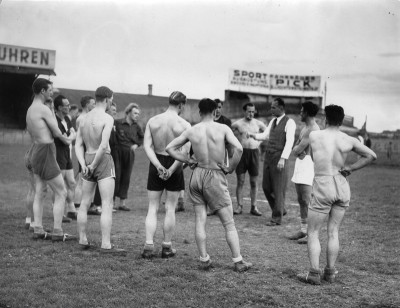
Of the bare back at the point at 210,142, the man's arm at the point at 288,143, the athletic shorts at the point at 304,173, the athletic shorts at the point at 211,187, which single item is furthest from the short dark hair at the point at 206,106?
the man's arm at the point at 288,143

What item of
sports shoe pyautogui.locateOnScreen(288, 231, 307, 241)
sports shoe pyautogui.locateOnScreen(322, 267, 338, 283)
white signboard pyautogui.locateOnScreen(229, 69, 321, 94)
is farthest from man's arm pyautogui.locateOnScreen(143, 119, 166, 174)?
white signboard pyautogui.locateOnScreen(229, 69, 321, 94)

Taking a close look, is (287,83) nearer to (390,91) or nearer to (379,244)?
(390,91)

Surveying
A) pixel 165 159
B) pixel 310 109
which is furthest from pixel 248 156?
pixel 165 159

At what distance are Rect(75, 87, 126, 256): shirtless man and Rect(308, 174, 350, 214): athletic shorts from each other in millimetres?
2581

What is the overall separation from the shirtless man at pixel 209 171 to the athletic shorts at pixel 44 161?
2058mm

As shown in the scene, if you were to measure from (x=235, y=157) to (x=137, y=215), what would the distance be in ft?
13.4

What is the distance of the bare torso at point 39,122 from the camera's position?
6543 millimetres

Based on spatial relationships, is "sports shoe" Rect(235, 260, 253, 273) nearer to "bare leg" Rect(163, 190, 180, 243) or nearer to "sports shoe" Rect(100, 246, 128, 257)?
"bare leg" Rect(163, 190, 180, 243)

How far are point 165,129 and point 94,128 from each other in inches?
37.8

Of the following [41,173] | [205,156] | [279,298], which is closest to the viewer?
[279,298]

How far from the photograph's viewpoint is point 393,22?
7.13 metres

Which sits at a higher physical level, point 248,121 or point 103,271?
point 248,121

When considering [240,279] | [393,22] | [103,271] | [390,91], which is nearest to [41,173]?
[103,271]

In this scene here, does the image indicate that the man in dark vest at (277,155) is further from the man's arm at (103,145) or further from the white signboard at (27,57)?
the white signboard at (27,57)
